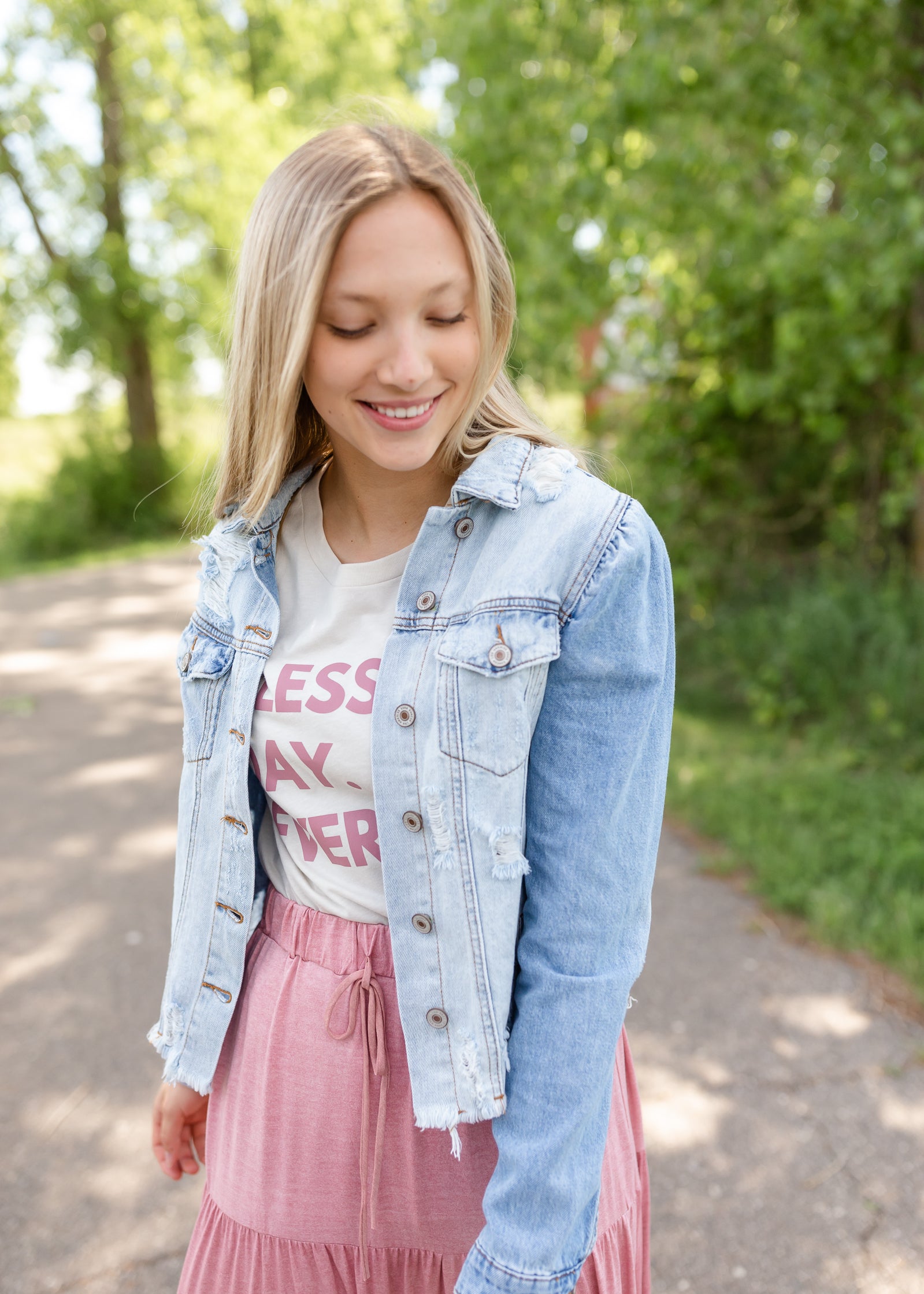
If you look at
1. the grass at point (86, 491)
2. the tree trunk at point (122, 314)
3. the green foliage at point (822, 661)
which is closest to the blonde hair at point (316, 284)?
the green foliage at point (822, 661)

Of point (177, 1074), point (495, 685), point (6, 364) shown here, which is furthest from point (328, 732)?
point (6, 364)

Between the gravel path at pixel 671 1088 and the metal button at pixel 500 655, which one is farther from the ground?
the metal button at pixel 500 655

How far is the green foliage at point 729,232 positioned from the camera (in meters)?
4.71

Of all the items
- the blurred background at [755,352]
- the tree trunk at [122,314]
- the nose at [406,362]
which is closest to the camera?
the nose at [406,362]

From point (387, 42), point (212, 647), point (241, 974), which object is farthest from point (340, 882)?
point (387, 42)

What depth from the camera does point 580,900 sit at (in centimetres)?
119

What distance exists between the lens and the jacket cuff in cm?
114

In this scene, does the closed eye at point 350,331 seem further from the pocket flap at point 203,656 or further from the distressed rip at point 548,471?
the pocket flap at point 203,656

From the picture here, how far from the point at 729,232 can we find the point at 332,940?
488 cm

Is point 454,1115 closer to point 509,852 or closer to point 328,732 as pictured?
point 509,852

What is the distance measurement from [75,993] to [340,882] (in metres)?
2.45

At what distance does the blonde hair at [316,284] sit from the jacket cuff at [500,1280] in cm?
99

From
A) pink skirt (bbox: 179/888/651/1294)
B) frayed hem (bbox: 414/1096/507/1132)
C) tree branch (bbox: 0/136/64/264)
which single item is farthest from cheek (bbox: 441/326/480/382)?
tree branch (bbox: 0/136/64/264)

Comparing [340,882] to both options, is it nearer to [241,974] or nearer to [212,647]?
[241,974]
